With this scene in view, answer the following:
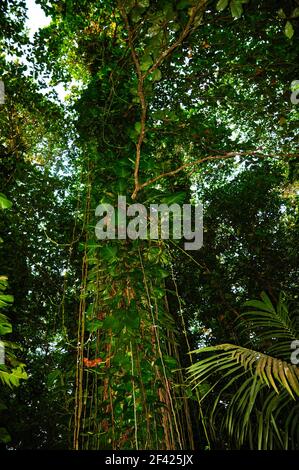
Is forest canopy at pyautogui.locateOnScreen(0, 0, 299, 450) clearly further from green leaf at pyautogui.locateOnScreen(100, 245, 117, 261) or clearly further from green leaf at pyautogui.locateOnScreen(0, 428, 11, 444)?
green leaf at pyautogui.locateOnScreen(0, 428, 11, 444)

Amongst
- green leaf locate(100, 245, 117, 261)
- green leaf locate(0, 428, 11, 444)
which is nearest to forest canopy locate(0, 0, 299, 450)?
green leaf locate(100, 245, 117, 261)

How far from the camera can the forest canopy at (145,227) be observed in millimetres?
1332

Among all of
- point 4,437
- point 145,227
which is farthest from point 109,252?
point 4,437

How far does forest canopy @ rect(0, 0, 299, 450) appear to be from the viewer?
133cm

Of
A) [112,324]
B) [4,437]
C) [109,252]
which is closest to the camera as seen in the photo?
[4,437]

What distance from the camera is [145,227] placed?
1700 millimetres

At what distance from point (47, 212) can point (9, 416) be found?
275cm

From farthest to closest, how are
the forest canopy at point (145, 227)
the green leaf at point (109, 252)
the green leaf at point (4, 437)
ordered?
the green leaf at point (109, 252) < the forest canopy at point (145, 227) < the green leaf at point (4, 437)

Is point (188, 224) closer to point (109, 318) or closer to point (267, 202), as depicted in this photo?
point (267, 202)

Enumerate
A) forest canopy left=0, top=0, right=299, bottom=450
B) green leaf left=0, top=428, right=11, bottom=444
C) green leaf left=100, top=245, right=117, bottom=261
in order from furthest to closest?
green leaf left=100, top=245, right=117, bottom=261 < forest canopy left=0, top=0, right=299, bottom=450 < green leaf left=0, top=428, right=11, bottom=444

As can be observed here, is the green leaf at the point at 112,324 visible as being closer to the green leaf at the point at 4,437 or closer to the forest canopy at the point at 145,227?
the forest canopy at the point at 145,227

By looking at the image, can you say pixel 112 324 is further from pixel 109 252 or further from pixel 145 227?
pixel 145 227

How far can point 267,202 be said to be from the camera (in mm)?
5848

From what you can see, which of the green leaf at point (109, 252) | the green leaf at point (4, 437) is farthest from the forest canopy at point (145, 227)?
the green leaf at point (4, 437)
